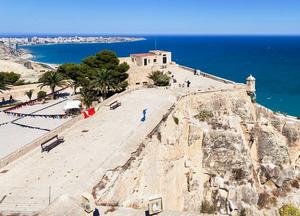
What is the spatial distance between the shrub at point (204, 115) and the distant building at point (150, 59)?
20377 millimetres

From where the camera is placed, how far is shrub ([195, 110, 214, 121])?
Result: 32.5 metres

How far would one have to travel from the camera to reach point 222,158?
99.1 ft

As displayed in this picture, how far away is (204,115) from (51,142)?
17384mm

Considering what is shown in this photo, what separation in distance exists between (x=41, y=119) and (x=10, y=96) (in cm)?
1437

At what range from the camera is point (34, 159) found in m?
18.8

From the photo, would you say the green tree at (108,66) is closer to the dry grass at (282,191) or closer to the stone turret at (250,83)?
the stone turret at (250,83)

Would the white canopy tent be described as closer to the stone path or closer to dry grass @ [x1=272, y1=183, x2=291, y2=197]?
the stone path

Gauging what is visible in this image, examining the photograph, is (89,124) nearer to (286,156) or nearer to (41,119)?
(41,119)

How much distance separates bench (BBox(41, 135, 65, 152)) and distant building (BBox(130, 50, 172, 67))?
30.9 meters

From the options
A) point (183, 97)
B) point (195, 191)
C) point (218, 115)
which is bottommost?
point (195, 191)

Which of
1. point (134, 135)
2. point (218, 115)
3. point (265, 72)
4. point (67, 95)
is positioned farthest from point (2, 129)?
point (265, 72)

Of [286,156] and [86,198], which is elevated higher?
[86,198]

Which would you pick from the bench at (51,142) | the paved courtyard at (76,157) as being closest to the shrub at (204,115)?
the paved courtyard at (76,157)

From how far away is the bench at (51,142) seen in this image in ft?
65.4
